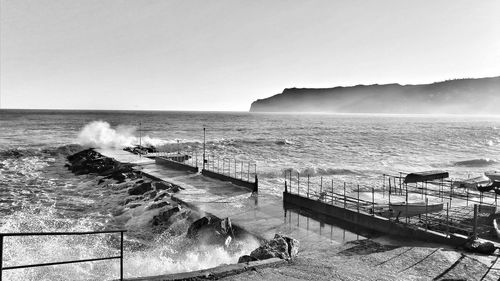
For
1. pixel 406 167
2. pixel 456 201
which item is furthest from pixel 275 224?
pixel 406 167

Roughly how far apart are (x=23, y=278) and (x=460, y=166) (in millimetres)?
42935

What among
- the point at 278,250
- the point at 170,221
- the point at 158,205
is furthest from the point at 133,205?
the point at 278,250

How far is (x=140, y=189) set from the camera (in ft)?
79.5

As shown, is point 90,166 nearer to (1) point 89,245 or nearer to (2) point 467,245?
(1) point 89,245

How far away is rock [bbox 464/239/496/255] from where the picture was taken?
11.4 m

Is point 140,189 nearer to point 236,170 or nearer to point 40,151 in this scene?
point 236,170

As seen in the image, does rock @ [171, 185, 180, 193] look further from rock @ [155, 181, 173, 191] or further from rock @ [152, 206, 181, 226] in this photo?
rock @ [152, 206, 181, 226]

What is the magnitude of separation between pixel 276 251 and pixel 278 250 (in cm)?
11

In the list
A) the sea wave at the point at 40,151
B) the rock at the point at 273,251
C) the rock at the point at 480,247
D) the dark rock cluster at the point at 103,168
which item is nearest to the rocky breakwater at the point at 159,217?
the dark rock cluster at the point at 103,168

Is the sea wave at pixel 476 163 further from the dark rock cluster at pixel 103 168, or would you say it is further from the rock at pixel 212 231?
the rock at pixel 212 231

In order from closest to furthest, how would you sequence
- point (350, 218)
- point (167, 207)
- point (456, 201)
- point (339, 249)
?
1. point (339, 249)
2. point (350, 218)
3. point (167, 207)
4. point (456, 201)

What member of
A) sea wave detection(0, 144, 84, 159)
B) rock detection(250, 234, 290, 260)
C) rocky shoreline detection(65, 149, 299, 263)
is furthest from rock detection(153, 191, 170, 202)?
sea wave detection(0, 144, 84, 159)

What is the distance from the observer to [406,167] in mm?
41406

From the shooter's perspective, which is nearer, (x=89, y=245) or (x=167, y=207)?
(x=89, y=245)
